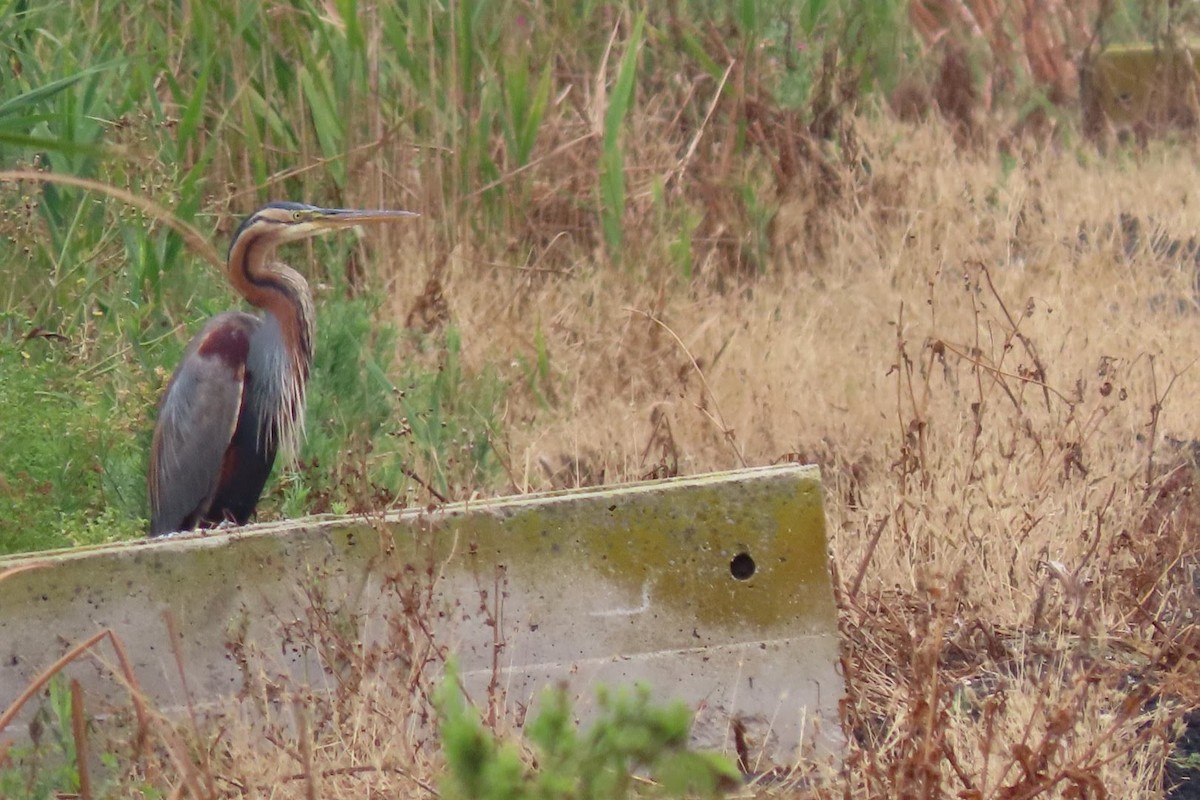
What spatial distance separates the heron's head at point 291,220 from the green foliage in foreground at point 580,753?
3.47 m

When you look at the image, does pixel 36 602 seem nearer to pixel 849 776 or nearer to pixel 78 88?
pixel 849 776

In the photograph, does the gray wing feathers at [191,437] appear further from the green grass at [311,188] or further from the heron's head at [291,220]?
the heron's head at [291,220]

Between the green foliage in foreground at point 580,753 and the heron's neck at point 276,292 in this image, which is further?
the heron's neck at point 276,292

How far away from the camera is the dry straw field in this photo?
3139mm

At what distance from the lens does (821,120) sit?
7.50 m

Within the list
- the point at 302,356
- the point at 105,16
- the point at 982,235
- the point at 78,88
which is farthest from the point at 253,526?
the point at 982,235

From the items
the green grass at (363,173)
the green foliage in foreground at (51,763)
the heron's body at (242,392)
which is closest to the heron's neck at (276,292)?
the heron's body at (242,392)

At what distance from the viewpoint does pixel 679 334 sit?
592cm

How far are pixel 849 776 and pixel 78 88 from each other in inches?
140

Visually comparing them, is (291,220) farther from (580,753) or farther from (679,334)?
(580,753)

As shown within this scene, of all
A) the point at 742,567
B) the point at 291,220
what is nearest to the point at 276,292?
the point at 291,220

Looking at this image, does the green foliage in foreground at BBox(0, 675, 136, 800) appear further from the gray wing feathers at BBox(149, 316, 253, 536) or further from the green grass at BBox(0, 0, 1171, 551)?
the gray wing feathers at BBox(149, 316, 253, 536)

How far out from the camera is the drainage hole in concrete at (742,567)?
3.21 m

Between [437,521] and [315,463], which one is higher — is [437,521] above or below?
above
